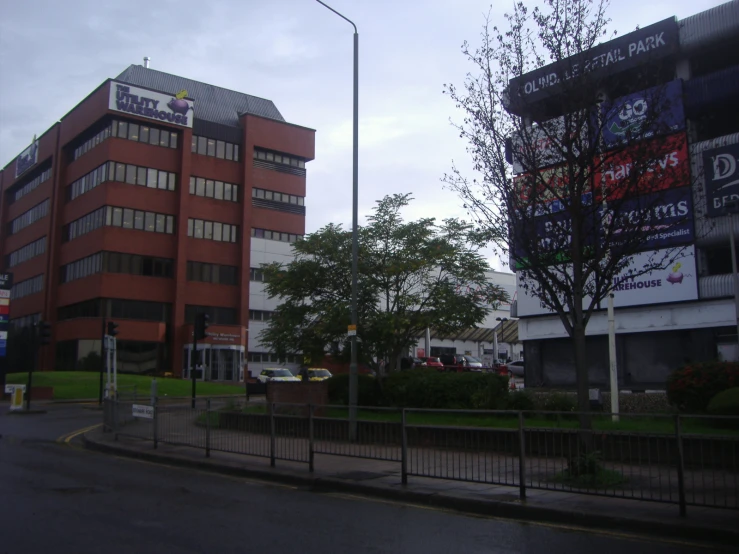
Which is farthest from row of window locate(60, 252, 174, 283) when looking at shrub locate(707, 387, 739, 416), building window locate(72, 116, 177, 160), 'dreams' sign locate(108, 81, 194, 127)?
shrub locate(707, 387, 739, 416)

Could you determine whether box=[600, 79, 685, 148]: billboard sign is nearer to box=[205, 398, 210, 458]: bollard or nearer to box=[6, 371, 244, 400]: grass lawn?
box=[205, 398, 210, 458]: bollard

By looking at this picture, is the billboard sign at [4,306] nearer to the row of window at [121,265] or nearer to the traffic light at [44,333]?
the traffic light at [44,333]

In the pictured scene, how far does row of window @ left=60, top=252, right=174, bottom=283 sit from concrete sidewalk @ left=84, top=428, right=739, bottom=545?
44.8 metres

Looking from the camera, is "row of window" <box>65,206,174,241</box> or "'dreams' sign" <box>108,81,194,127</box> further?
"'dreams' sign" <box>108,81,194,127</box>

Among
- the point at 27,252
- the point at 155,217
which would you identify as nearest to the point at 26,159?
the point at 27,252

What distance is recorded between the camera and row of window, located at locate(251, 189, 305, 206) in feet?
215

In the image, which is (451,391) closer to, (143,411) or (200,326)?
(143,411)

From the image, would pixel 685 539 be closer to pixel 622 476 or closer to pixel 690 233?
pixel 622 476

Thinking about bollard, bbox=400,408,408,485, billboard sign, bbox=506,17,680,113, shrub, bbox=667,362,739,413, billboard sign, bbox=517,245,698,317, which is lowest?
bollard, bbox=400,408,408,485

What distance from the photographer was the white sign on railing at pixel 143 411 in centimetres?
1716

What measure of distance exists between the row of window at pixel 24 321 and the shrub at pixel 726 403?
63.1m

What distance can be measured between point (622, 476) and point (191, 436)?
973 cm

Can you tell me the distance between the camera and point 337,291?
23328 millimetres

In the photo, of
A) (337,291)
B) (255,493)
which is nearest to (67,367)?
(337,291)
